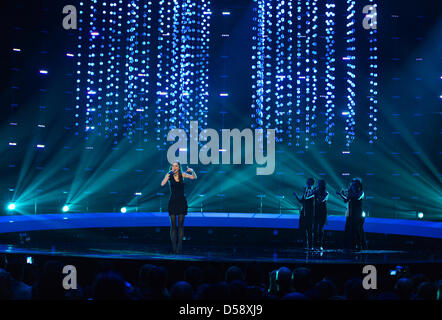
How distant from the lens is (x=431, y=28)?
9.84 meters

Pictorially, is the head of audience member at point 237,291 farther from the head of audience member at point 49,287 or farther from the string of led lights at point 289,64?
the string of led lights at point 289,64

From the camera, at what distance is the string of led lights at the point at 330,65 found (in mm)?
9883

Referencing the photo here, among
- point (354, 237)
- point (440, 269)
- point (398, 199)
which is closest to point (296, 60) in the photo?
point (398, 199)

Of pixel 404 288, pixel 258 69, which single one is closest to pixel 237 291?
pixel 404 288

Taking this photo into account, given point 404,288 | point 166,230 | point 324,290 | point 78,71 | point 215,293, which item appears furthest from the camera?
point 78,71

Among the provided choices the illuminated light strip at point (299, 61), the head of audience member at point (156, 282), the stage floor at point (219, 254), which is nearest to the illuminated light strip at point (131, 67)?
the illuminated light strip at point (299, 61)

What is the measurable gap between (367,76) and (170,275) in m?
6.92

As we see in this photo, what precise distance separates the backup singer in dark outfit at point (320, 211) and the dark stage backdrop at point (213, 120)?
311 centimetres

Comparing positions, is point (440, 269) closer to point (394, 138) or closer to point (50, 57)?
point (394, 138)

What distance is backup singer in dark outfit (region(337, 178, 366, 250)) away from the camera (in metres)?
6.77

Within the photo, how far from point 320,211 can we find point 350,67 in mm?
4313

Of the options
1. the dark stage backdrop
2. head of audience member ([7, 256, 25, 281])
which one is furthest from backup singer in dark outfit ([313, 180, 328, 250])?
head of audience member ([7, 256, 25, 281])

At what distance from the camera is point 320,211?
6.93 m

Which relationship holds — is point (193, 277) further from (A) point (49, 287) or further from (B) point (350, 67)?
(B) point (350, 67)
